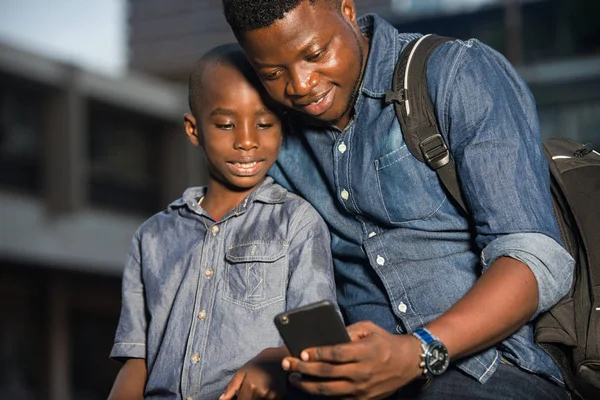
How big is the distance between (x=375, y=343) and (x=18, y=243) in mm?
19219

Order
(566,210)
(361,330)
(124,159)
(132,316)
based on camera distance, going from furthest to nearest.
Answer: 1. (124,159)
2. (132,316)
3. (566,210)
4. (361,330)

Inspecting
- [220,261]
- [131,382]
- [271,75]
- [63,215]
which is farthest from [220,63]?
[63,215]

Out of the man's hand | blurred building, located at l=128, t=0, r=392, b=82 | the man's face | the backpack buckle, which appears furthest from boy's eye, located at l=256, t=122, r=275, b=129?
blurred building, located at l=128, t=0, r=392, b=82

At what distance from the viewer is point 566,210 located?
2.87 m

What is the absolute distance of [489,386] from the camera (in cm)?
276

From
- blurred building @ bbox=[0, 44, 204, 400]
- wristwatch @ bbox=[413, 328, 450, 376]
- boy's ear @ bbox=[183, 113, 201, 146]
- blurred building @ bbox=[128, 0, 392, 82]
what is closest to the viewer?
wristwatch @ bbox=[413, 328, 450, 376]

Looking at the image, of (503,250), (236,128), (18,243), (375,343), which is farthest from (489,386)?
(18,243)

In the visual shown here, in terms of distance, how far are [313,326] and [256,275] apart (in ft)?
2.59

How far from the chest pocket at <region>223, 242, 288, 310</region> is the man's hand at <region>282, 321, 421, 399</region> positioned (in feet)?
2.19

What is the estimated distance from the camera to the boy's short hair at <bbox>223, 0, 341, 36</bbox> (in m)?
2.92

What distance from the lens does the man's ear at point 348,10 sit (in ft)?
10.2

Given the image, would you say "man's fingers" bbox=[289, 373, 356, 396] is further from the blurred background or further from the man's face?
the blurred background

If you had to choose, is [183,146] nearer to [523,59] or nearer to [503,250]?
[523,59]

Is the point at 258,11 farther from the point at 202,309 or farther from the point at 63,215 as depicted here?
the point at 63,215
